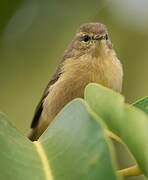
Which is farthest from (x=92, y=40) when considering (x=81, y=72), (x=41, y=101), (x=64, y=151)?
(x=64, y=151)

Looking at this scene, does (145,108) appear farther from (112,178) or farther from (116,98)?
(112,178)

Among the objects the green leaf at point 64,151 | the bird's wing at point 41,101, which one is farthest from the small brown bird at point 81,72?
the green leaf at point 64,151

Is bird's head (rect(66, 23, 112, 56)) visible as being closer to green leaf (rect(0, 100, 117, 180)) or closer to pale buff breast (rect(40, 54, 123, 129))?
pale buff breast (rect(40, 54, 123, 129))

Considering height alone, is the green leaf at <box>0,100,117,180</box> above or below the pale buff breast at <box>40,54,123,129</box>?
above

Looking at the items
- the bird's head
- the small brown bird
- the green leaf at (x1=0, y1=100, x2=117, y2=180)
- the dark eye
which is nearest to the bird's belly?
the small brown bird

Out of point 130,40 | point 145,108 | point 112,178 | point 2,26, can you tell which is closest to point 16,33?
point 2,26

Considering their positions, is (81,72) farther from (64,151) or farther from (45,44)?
(64,151)
